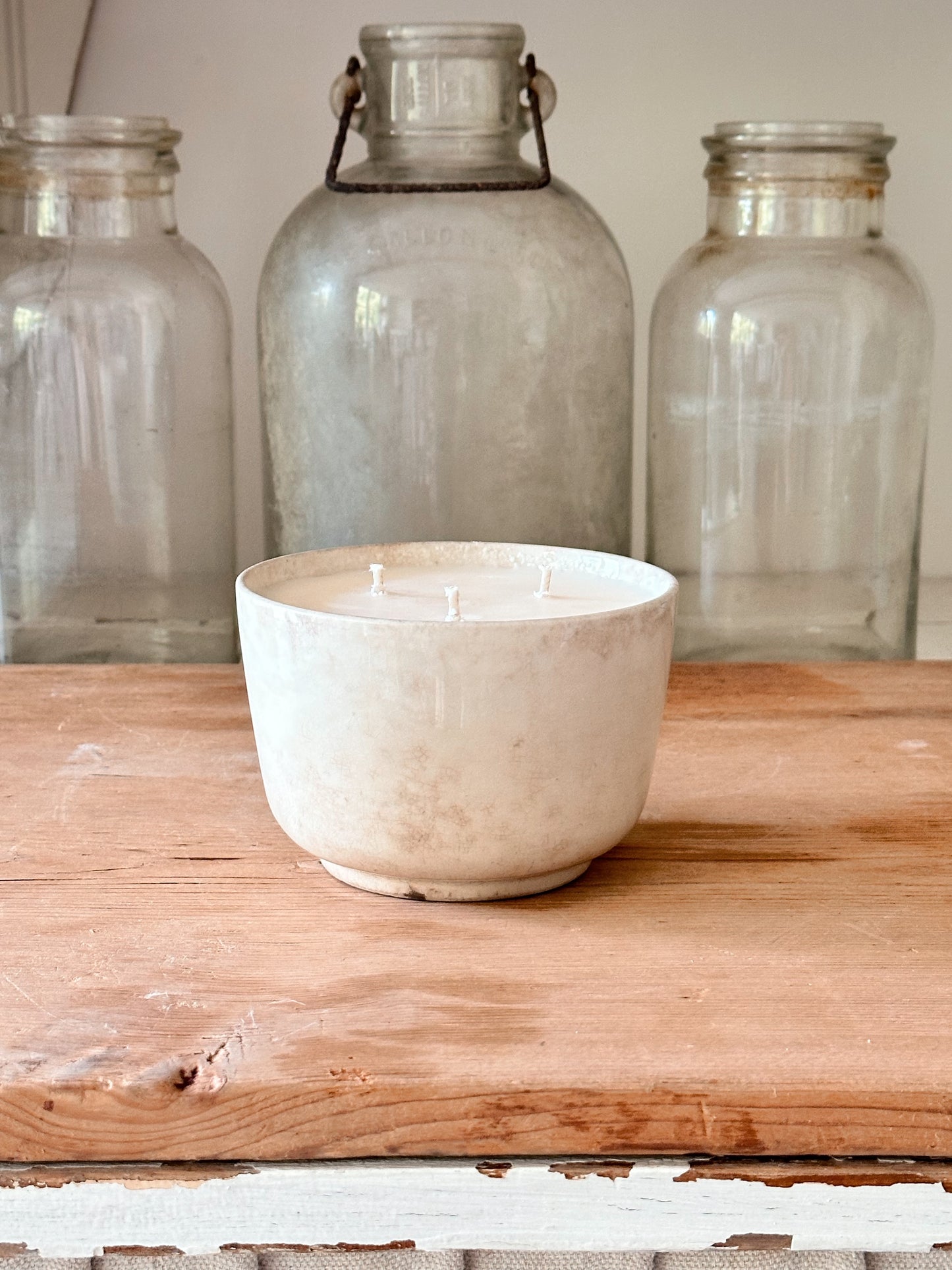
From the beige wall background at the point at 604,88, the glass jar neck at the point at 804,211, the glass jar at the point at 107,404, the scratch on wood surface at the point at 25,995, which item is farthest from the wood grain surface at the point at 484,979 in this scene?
the beige wall background at the point at 604,88

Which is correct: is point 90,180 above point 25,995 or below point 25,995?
above

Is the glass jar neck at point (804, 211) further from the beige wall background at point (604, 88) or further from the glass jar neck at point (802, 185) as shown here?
the beige wall background at point (604, 88)

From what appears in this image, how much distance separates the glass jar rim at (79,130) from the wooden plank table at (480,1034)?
34 cm

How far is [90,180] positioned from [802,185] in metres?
0.33

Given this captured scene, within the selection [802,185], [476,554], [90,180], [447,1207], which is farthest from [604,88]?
[447,1207]

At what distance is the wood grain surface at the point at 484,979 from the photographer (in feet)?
1.00

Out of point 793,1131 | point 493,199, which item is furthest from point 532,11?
point 793,1131

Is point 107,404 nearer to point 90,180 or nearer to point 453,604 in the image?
point 90,180

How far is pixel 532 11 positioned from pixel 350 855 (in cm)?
54


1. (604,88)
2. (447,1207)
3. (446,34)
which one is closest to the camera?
(447,1207)

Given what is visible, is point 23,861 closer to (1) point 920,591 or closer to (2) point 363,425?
(2) point 363,425

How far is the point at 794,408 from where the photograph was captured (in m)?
0.69

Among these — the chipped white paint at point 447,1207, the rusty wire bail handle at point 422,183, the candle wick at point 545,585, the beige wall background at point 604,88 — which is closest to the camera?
the chipped white paint at point 447,1207

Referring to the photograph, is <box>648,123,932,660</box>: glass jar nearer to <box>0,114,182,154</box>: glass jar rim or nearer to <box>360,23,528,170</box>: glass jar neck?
<box>360,23,528,170</box>: glass jar neck
